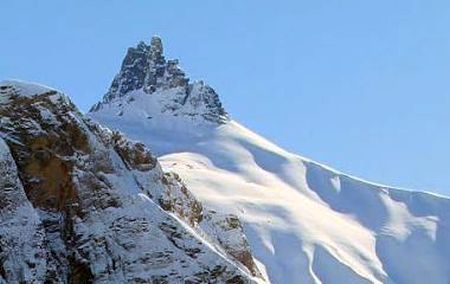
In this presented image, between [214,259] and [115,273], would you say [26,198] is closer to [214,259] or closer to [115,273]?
[115,273]

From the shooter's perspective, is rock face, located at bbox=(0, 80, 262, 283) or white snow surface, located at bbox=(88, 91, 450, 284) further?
white snow surface, located at bbox=(88, 91, 450, 284)

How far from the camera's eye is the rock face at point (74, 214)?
21.8m

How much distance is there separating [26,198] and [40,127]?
2.10 m

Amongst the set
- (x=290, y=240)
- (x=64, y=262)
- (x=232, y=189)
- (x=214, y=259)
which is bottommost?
(x=64, y=262)

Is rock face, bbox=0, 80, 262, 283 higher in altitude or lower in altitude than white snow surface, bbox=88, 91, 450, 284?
lower

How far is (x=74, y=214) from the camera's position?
2316 centimetres

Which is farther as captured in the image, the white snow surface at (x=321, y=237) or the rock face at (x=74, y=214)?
the white snow surface at (x=321, y=237)

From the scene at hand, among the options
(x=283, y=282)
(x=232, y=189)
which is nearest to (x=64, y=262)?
(x=283, y=282)

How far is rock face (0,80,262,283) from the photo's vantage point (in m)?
21.8

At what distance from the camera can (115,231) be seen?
23188 millimetres

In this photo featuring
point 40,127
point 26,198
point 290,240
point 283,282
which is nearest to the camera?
point 26,198

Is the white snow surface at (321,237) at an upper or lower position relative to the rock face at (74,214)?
upper

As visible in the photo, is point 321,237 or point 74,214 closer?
point 74,214

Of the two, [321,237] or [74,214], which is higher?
[321,237]
